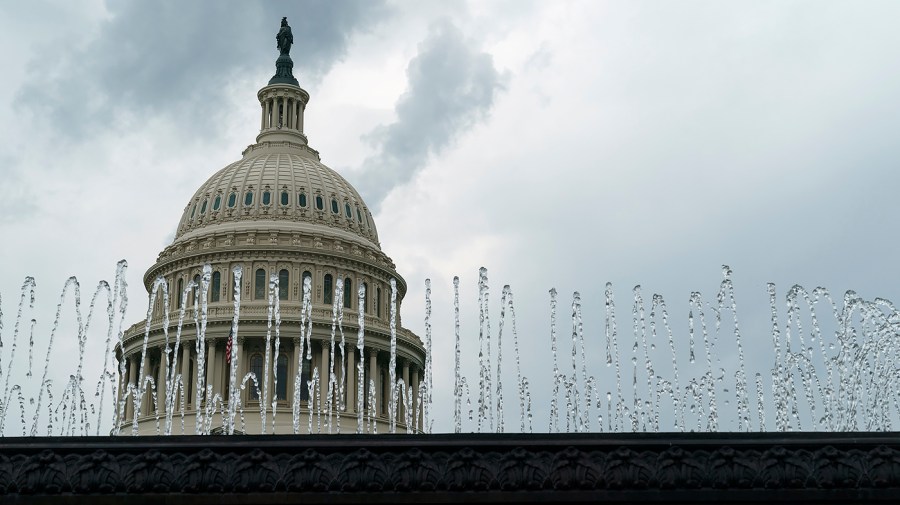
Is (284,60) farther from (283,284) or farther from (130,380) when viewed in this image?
(130,380)

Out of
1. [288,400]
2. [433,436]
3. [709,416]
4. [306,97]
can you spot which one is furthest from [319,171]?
[433,436]

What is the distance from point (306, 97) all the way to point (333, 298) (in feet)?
72.3

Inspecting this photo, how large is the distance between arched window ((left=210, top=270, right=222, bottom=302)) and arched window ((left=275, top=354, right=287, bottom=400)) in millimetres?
6397

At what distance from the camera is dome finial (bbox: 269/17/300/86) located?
9188 centimetres

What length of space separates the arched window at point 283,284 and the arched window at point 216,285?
3.85 metres

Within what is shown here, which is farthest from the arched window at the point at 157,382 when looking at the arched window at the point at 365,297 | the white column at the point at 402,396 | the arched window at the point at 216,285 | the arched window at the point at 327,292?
the white column at the point at 402,396

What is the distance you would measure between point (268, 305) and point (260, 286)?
9.84ft

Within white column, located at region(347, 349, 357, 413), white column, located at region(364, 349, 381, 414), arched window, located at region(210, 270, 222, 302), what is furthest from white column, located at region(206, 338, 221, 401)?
white column, located at region(364, 349, 381, 414)

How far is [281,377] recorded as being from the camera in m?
71.9

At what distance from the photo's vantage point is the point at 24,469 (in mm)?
13984

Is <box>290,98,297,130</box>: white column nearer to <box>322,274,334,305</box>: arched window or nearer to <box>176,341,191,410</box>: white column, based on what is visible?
<box>322,274,334,305</box>: arched window

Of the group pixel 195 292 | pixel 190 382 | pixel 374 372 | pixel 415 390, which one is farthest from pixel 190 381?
pixel 415 390

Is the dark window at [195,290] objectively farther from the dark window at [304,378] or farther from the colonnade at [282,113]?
the colonnade at [282,113]

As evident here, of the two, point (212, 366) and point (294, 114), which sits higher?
point (294, 114)
